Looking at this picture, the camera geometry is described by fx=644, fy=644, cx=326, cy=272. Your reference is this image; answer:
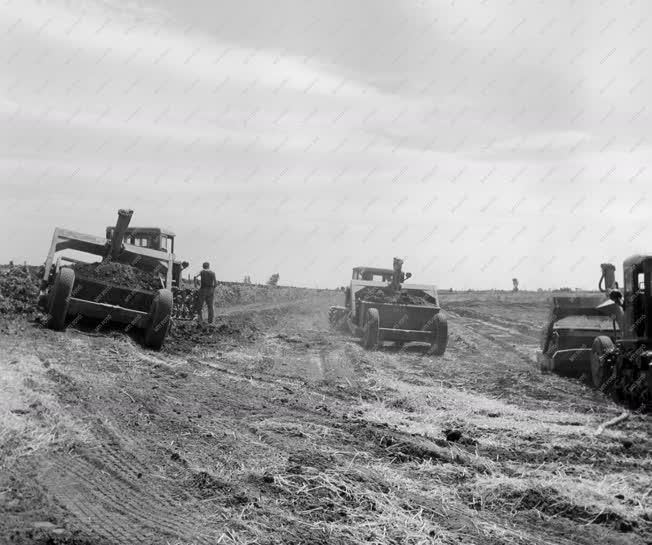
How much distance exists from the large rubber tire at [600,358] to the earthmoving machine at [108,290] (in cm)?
765

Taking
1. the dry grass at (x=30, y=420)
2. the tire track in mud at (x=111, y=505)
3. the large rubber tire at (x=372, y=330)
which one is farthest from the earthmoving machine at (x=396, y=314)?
the tire track in mud at (x=111, y=505)

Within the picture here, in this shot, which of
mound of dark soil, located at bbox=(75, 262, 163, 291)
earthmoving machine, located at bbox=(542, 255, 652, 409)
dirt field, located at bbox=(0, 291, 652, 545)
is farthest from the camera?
mound of dark soil, located at bbox=(75, 262, 163, 291)

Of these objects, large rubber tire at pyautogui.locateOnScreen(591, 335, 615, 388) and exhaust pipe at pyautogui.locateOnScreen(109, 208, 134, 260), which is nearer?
large rubber tire at pyautogui.locateOnScreen(591, 335, 615, 388)

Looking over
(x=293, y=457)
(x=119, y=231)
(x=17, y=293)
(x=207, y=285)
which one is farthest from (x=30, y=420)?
(x=207, y=285)

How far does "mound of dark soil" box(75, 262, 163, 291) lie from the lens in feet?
42.6

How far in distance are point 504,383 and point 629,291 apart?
260cm

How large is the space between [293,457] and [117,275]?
8663 millimetres

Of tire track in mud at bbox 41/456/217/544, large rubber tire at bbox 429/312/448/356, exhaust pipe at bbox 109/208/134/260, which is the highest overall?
exhaust pipe at bbox 109/208/134/260

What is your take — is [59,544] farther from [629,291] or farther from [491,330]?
[491,330]

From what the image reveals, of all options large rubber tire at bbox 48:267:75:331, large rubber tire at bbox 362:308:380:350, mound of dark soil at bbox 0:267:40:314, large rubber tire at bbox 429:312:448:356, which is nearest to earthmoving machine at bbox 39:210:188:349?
large rubber tire at bbox 48:267:75:331

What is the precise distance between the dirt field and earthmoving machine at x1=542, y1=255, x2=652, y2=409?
48cm

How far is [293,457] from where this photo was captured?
Answer: 5.56 m

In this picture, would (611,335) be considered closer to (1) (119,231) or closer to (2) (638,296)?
(2) (638,296)

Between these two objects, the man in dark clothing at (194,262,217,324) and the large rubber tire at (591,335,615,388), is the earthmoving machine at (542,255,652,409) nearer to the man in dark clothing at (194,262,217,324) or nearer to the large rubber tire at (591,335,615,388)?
the large rubber tire at (591,335,615,388)
